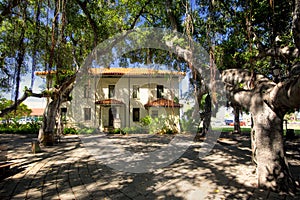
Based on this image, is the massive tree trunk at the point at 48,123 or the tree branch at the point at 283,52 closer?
the tree branch at the point at 283,52

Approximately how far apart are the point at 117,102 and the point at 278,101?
16.4m

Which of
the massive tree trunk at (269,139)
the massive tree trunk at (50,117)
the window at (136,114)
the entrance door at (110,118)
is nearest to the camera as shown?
the massive tree trunk at (269,139)

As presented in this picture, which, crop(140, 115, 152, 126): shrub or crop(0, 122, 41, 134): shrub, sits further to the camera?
crop(140, 115, 152, 126): shrub

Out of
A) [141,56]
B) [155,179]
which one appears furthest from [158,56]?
[155,179]

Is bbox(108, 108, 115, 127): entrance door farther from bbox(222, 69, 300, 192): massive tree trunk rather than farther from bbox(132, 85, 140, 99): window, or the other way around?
bbox(222, 69, 300, 192): massive tree trunk

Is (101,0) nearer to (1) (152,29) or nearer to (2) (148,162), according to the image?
(1) (152,29)

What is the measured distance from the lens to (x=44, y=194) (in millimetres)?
3742

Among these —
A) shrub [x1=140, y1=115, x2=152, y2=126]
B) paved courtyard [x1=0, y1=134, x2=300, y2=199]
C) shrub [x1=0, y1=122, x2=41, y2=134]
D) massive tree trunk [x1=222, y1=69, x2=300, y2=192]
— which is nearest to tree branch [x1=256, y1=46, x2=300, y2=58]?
massive tree trunk [x1=222, y1=69, x2=300, y2=192]

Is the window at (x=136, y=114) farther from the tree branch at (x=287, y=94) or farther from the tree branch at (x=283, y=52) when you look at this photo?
the tree branch at (x=287, y=94)

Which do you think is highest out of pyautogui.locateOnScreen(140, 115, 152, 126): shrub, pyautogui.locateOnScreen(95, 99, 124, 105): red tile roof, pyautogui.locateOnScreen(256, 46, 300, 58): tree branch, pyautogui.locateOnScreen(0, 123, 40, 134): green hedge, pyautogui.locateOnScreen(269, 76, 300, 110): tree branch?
pyautogui.locateOnScreen(256, 46, 300, 58): tree branch

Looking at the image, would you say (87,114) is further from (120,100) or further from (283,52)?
(283,52)

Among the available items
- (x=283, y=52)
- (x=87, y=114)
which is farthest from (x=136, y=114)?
(x=283, y=52)

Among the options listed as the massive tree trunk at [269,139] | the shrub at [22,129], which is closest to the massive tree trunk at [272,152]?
the massive tree trunk at [269,139]

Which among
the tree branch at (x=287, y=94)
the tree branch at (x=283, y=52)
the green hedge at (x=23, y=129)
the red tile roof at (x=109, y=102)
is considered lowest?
the green hedge at (x=23, y=129)
